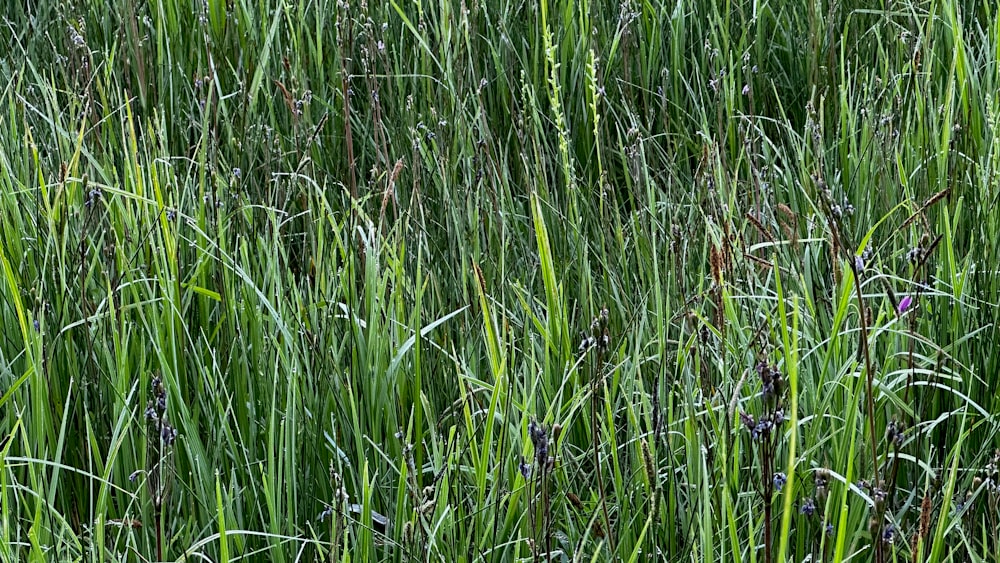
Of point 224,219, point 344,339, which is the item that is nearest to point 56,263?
point 224,219

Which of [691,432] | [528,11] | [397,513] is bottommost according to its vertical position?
[397,513]

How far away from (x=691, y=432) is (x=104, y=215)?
1.20m

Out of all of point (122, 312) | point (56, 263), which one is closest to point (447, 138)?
point (56, 263)

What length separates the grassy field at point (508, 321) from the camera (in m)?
1.42

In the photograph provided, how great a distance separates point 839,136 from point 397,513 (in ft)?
5.39

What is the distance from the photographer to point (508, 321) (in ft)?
6.56

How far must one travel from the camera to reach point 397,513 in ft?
4.73

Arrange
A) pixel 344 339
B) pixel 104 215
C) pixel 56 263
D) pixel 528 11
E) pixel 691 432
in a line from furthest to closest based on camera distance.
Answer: pixel 528 11
pixel 104 215
pixel 56 263
pixel 344 339
pixel 691 432

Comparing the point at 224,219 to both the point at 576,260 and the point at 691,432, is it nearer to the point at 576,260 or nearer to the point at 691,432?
the point at 576,260

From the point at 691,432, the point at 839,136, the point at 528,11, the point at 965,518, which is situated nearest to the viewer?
the point at 691,432

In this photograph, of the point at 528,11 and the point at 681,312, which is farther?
the point at 528,11

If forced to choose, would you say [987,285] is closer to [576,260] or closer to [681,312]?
[681,312]

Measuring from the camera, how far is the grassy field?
142cm

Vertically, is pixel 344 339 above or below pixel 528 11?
below
